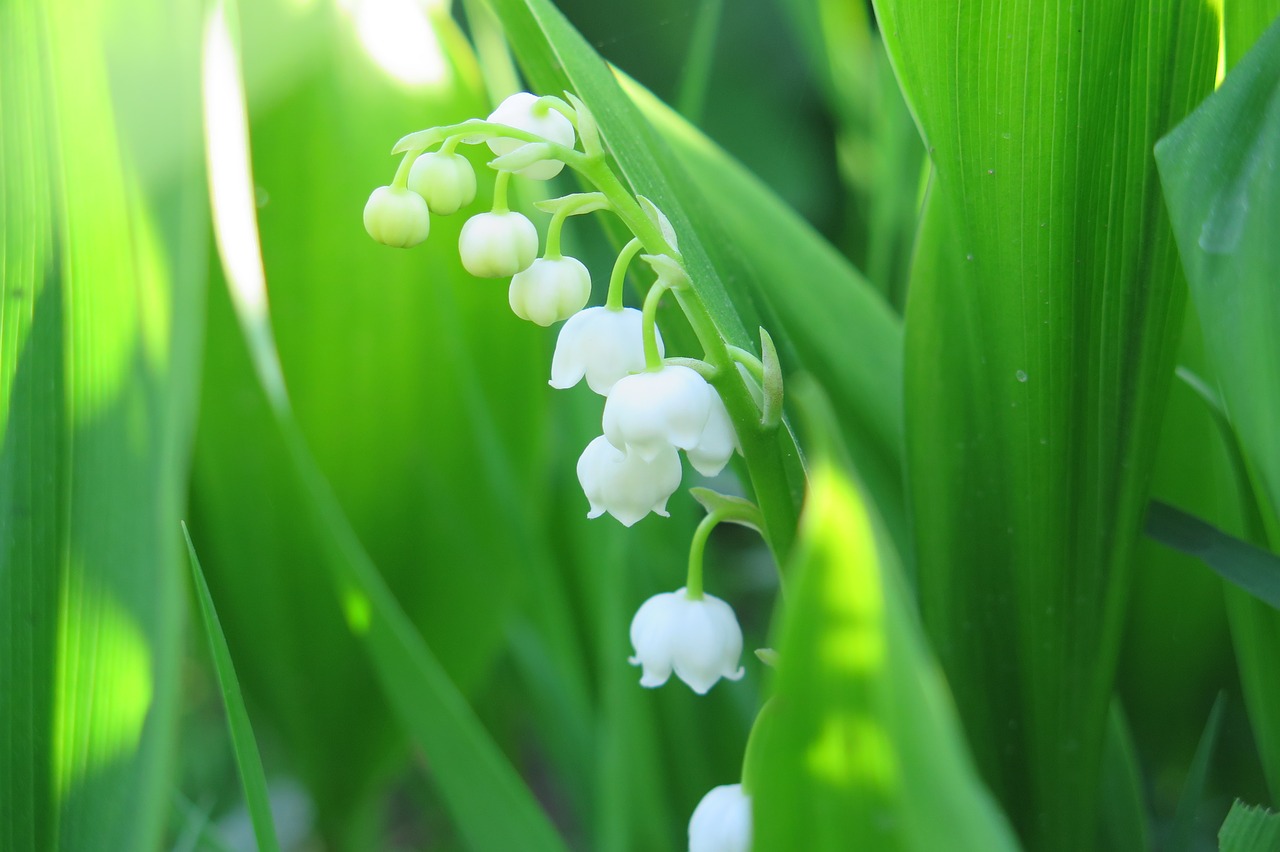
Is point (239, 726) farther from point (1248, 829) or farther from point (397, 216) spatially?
point (1248, 829)

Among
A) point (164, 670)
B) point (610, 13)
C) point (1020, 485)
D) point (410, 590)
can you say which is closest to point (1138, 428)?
point (1020, 485)

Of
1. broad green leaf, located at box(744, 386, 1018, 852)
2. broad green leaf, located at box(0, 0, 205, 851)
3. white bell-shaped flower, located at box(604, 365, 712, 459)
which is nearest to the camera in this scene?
broad green leaf, located at box(744, 386, 1018, 852)

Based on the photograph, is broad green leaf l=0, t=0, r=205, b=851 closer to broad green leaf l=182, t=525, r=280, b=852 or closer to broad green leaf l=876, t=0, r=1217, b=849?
broad green leaf l=182, t=525, r=280, b=852

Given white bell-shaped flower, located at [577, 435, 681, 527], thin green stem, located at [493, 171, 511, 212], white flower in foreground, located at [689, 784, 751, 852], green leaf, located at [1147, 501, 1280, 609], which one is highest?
thin green stem, located at [493, 171, 511, 212]

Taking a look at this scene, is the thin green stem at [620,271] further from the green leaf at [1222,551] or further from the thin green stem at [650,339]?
the green leaf at [1222,551]

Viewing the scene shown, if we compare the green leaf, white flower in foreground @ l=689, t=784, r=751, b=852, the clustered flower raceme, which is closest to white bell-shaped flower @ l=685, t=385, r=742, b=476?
the clustered flower raceme

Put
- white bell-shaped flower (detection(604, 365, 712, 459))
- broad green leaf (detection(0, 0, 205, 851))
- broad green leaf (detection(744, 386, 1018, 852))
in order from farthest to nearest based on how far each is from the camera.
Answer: broad green leaf (detection(0, 0, 205, 851)), white bell-shaped flower (detection(604, 365, 712, 459)), broad green leaf (detection(744, 386, 1018, 852))

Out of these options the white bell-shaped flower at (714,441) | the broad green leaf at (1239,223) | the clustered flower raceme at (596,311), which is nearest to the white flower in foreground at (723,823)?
the clustered flower raceme at (596,311)
